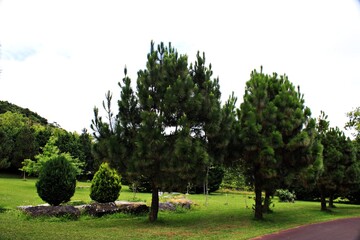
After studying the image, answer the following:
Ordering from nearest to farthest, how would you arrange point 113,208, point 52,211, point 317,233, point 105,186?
point 317,233 < point 52,211 < point 113,208 < point 105,186

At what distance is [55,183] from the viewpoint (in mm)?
14672

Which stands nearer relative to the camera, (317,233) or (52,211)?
(317,233)

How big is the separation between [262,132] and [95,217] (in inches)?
331

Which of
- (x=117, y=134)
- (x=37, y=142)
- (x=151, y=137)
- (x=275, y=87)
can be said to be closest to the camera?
(x=151, y=137)

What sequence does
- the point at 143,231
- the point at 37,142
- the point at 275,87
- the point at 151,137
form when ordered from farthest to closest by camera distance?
1. the point at 37,142
2. the point at 275,87
3. the point at 151,137
4. the point at 143,231

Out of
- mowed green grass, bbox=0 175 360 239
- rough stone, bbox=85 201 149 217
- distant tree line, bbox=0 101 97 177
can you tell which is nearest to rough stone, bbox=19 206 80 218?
mowed green grass, bbox=0 175 360 239

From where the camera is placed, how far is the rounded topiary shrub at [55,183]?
48.0 ft

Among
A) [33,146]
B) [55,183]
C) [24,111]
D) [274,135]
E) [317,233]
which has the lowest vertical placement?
[317,233]

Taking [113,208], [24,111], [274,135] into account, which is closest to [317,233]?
[274,135]

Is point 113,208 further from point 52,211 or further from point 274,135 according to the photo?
point 274,135

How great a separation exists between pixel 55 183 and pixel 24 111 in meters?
71.3

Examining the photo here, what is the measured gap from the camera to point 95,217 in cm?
1495

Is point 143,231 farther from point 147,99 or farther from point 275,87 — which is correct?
point 275,87

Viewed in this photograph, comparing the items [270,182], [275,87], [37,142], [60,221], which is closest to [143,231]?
[60,221]
